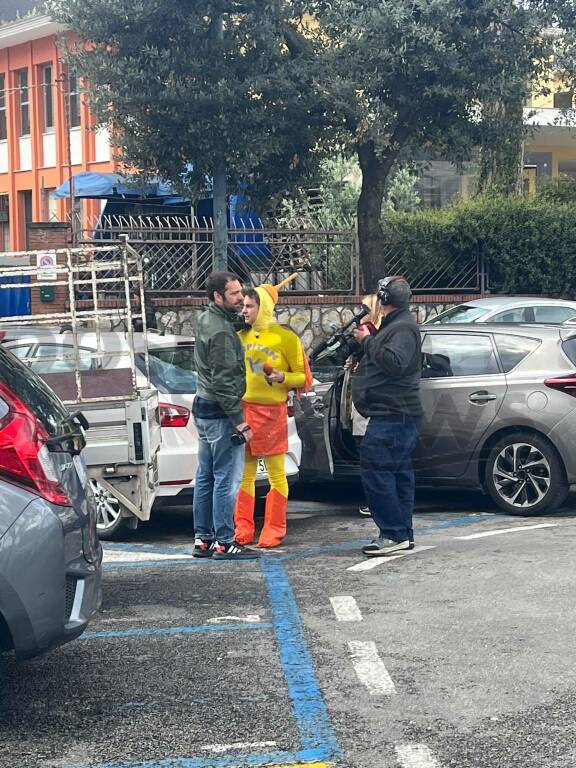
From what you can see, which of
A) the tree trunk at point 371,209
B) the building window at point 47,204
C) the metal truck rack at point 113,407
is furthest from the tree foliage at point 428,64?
the building window at point 47,204

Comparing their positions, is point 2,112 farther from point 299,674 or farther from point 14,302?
point 299,674

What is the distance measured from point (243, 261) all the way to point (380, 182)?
116 inches

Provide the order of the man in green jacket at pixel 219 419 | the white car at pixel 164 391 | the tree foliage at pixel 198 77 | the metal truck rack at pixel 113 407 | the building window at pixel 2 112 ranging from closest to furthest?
the metal truck rack at pixel 113 407 < the man in green jacket at pixel 219 419 < the white car at pixel 164 391 < the tree foliage at pixel 198 77 < the building window at pixel 2 112

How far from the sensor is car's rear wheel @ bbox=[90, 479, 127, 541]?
9117 mm

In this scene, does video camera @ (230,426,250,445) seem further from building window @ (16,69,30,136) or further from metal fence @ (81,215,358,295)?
building window @ (16,69,30,136)

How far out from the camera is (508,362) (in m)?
10.1

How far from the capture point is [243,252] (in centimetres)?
1873

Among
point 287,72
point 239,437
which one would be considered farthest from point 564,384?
point 287,72

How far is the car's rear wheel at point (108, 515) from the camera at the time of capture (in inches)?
359

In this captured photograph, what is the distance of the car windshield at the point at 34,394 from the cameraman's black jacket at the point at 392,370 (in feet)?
10.8

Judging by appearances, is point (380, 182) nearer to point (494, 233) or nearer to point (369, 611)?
point (494, 233)

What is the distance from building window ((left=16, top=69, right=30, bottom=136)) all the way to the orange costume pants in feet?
104

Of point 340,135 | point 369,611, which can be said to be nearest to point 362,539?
point 369,611

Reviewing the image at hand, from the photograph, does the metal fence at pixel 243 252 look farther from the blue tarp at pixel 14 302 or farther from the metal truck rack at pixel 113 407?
the metal truck rack at pixel 113 407
